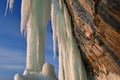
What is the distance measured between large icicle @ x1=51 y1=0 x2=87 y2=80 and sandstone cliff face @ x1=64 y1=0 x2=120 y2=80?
0.41 feet

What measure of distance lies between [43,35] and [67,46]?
0.53 metres

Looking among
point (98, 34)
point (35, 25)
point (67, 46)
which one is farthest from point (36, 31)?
point (98, 34)

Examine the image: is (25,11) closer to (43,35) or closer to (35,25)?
(35,25)

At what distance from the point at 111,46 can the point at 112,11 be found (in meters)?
0.76

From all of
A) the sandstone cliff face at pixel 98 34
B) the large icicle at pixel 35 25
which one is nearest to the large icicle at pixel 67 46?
the sandstone cliff face at pixel 98 34

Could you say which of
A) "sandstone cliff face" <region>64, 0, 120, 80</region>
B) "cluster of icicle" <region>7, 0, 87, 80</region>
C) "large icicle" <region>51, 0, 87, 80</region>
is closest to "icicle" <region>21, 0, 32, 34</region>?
"cluster of icicle" <region>7, 0, 87, 80</region>

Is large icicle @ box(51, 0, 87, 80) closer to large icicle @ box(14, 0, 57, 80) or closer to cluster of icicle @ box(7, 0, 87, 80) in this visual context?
cluster of icicle @ box(7, 0, 87, 80)

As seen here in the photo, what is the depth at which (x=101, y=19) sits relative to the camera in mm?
5133

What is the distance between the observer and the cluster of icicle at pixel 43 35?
240 inches

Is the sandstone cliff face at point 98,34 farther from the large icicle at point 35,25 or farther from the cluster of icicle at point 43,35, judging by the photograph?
the large icicle at point 35,25

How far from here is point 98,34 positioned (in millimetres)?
5535

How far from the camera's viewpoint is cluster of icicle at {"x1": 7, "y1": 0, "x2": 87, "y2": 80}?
609cm

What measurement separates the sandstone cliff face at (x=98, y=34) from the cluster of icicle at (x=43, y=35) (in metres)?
0.16

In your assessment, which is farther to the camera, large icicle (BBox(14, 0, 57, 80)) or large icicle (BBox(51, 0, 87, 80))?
large icicle (BBox(51, 0, 87, 80))
